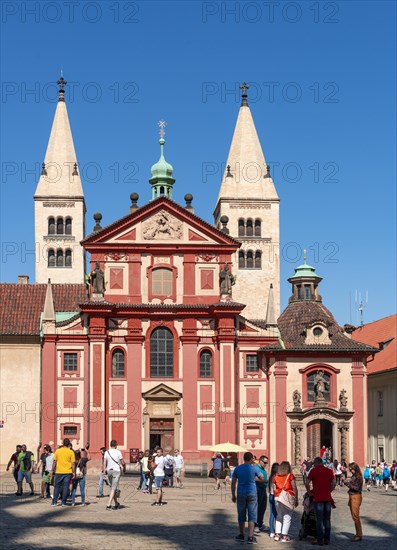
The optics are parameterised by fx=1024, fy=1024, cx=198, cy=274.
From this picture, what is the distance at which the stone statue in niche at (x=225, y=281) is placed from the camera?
185ft

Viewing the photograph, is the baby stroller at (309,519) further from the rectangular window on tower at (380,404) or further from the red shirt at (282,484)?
the rectangular window on tower at (380,404)

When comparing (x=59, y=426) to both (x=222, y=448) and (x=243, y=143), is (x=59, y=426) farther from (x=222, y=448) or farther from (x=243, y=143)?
(x=243, y=143)

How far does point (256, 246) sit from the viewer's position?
87125 mm

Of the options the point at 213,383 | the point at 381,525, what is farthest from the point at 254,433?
the point at 381,525

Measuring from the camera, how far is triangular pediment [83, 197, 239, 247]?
5669cm

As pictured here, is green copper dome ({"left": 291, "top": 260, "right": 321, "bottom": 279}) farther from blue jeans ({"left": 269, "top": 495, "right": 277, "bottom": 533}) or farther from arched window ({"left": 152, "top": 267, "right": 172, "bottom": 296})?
blue jeans ({"left": 269, "top": 495, "right": 277, "bottom": 533})

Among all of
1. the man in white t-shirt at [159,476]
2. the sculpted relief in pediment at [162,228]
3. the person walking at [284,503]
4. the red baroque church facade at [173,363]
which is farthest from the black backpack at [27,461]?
the sculpted relief in pediment at [162,228]

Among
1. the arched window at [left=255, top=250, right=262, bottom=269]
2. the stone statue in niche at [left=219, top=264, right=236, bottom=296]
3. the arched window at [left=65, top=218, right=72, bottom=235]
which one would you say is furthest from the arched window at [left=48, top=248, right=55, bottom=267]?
the stone statue in niche at [left=219, top=264, right=236, bottom=296]

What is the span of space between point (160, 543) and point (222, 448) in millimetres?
26428

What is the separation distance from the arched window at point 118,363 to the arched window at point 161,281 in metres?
4.03

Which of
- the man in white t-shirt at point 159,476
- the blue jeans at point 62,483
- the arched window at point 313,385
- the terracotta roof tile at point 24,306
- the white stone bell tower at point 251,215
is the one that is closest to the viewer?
the blue jeans at point 62,483

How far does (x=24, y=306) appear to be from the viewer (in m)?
60.2

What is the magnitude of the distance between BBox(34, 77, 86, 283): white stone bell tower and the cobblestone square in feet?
174

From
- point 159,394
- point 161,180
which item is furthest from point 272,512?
point 161,180
